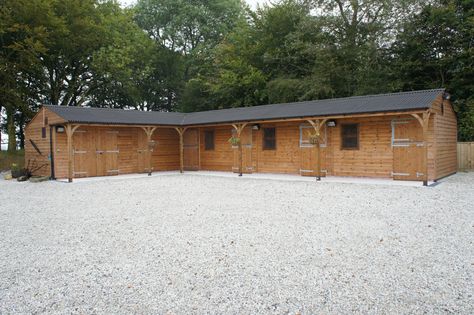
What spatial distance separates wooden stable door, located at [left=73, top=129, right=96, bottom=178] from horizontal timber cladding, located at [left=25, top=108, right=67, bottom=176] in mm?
995

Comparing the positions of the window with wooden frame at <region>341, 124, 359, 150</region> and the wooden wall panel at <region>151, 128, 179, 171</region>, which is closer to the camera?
the window with wooden frame at <region>341, 124, 359, 150</region>

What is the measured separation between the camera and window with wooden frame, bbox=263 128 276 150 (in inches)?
585

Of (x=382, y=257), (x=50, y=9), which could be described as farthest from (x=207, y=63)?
(x=382, y=257)

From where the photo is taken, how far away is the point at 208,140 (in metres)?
17.3

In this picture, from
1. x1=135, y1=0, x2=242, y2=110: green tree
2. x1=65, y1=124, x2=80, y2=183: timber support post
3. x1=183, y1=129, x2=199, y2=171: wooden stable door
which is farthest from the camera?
x1=135, y1=0, x2=242, y2=110: green tree

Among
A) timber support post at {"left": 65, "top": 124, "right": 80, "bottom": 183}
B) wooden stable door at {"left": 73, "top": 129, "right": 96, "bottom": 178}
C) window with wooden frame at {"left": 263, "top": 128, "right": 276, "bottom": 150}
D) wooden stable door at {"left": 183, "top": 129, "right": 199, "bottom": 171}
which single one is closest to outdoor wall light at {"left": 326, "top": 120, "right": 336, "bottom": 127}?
window with wooden frame at {"left": 263, "top": 128, "right": 276, "bottom": 150}

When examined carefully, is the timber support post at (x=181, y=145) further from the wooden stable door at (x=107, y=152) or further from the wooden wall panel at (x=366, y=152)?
the wooden wall panel at (x=366, y=152)

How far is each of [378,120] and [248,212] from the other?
23.9 feet

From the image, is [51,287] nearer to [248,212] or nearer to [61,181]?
[248,212]

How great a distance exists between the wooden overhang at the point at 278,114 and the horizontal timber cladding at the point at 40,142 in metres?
0.46

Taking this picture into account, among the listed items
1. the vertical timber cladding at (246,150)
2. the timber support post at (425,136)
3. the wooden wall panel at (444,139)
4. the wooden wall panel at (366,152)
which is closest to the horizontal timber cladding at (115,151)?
the vertical timber cladding at (246,150)

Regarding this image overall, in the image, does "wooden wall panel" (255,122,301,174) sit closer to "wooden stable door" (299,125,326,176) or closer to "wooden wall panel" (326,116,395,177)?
"wooden stable door" (299,125,326,176)

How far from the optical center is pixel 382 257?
424 centimetres

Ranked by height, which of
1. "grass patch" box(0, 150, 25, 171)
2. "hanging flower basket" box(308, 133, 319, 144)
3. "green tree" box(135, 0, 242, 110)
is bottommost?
"grass patch" box(0, 150, 25, 171)
